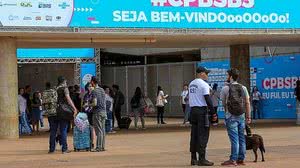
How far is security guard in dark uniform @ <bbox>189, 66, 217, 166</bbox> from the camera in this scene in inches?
460

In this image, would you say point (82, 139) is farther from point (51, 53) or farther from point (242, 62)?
point (51, 53)

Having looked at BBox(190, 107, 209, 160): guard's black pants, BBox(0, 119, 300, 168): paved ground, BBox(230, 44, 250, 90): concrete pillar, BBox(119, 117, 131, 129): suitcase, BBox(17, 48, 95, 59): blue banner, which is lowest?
BBox(0, 119, 300, 168): paved ground

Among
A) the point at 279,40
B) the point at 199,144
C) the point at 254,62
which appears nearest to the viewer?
the point at 199,144

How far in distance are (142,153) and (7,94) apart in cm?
651

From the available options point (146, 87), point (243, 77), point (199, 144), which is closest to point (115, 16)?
point (243, 77)

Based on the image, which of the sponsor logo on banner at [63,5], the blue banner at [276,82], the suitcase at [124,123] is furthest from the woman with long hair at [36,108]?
the blue banner at [276,82]

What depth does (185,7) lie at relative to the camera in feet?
66.7

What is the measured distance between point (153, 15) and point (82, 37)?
2.49 metres

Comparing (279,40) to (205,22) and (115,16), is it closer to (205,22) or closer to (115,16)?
(205,22)

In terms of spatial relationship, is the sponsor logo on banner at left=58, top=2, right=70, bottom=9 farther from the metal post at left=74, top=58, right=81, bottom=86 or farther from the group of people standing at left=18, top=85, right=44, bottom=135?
the metal post at left=74, top=58, right=81, bottom=86

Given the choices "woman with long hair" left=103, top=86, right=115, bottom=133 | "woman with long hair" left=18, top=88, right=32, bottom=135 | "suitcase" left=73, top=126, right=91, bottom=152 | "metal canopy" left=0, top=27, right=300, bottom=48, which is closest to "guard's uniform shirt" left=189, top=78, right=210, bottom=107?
"suitcase" left=73, top=126, right=91, bottom=152

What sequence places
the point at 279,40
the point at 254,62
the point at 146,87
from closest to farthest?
1. the point at 279,40
2. the point at 254,62
3. the point at 146,87

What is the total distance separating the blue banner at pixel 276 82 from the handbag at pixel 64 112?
15.8 m

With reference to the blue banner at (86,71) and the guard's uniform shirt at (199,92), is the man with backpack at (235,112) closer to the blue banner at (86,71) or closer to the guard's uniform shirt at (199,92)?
the guard's uniform shirt at (199,92)
